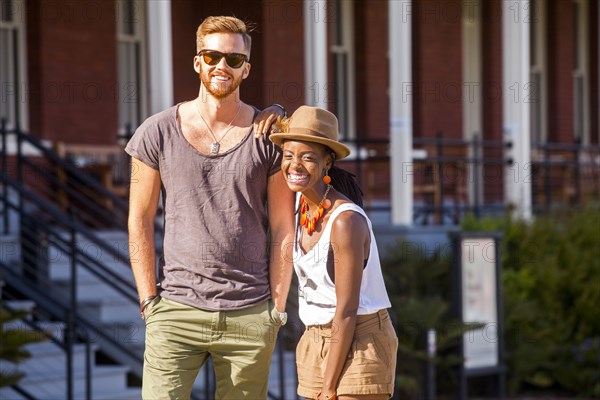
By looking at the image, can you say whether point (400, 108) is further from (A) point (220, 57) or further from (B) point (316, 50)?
(A) point (220, 57)

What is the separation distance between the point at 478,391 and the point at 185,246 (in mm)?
6941

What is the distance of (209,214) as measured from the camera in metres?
4.46

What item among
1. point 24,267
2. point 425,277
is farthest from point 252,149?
point 425,277

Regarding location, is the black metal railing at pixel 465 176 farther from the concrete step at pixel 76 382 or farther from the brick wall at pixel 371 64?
the concrete step at pixel 76 382

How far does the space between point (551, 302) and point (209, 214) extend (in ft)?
24.8

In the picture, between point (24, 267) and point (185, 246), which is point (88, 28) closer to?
point (24, 267)

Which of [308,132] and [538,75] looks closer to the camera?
[308,132]

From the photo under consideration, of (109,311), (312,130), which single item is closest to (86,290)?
(109,311)

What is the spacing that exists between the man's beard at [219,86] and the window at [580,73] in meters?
15.7

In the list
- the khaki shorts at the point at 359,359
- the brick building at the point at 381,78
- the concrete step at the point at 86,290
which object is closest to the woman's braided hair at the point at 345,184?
the khaki shorts at the point at 359,359

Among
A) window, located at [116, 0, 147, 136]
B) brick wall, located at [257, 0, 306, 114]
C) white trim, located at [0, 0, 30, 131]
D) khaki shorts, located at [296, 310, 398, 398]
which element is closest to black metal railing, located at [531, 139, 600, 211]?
brick wall, located at [257, 0, 306, 114]

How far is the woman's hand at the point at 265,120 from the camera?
4.51m

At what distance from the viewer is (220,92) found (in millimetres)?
4480

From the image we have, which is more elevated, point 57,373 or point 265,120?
point 265,120
